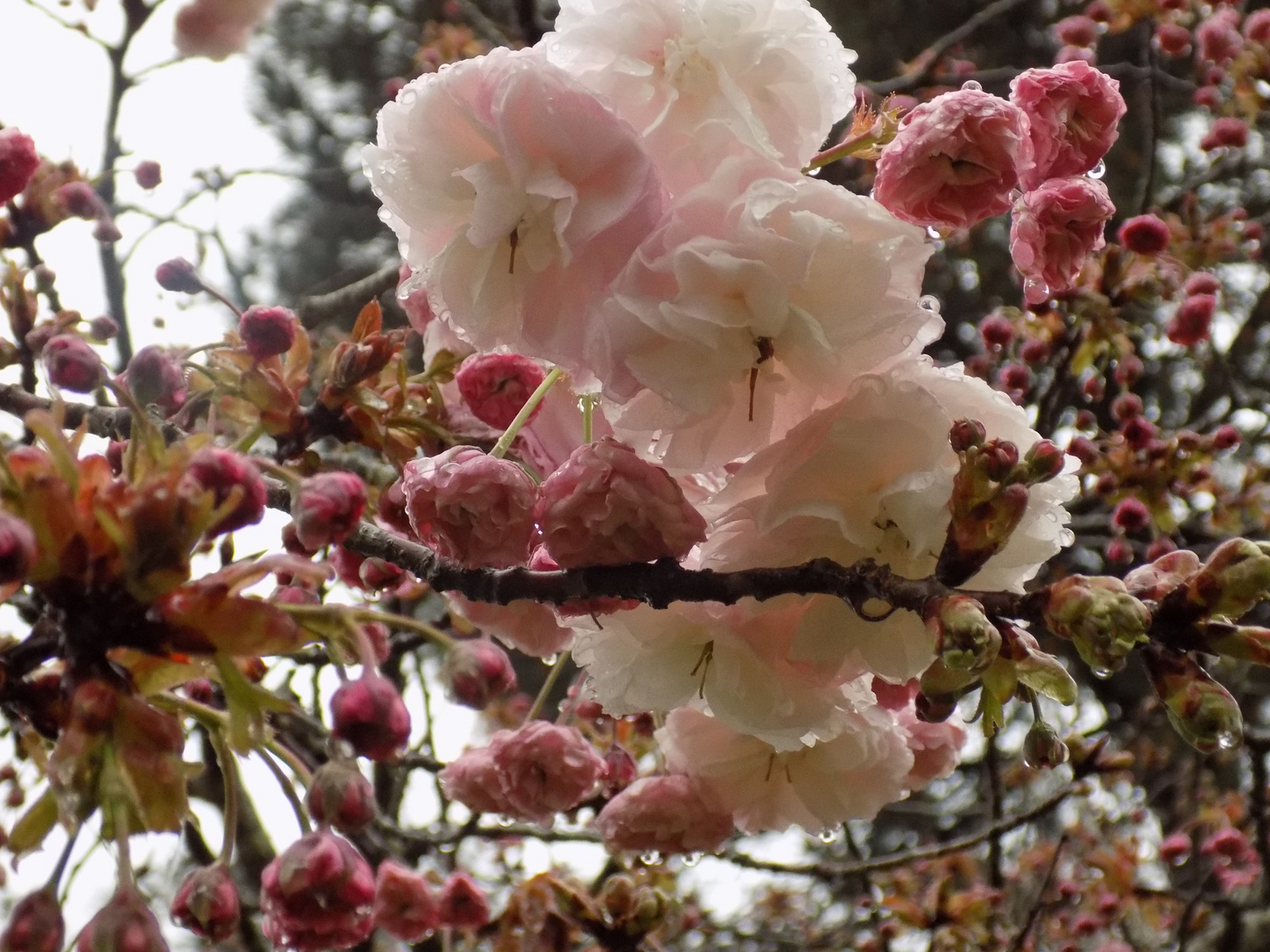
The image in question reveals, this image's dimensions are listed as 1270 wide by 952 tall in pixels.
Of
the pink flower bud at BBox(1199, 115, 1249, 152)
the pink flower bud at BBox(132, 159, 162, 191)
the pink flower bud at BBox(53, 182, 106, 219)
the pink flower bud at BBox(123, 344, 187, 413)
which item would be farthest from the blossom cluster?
the pink flower bud at BBox(1199, 115, 1249, 152)

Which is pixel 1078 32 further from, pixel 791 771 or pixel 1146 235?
pixel 791 771

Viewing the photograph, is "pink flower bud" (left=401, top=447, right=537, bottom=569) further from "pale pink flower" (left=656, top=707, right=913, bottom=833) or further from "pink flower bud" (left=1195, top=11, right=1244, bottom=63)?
"pink flower bud" (left=1195, top=11, right=1244, bottom=63)

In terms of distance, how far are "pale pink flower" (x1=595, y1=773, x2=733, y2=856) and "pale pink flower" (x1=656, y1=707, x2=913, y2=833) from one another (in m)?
0.04

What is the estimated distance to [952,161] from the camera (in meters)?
0.78

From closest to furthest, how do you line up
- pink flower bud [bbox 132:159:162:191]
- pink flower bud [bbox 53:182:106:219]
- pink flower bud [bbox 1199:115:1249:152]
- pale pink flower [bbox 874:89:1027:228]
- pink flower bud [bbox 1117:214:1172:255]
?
pale pink flower [bbox 874:89:1027:228]
pink flower bud [bbox 53:182:106:219]
pink flower bud [bbox 1117:214:1172:255]
pink flower bud [bbox 132:159:162:191]
pink flower bud [bbox 1199:115:1249:152]

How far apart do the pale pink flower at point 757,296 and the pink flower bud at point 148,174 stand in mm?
1842

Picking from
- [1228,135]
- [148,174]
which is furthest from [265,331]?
[1228,135]

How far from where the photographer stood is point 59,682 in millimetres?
718

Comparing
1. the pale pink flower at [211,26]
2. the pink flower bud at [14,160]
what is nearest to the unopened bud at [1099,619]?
the pink flower bud at [14,160]

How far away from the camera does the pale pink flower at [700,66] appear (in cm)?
75

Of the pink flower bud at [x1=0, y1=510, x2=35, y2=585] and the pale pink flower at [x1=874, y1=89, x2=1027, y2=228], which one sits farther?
the pale pink flower at [x1=874, y1=89, x2=1027, y2=228]

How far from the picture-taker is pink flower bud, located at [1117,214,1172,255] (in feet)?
6.14

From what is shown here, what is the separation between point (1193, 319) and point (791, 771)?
5.95 ft

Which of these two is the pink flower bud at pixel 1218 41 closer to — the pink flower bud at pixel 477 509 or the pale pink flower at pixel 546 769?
the pale pink flower at pixel 546 769
